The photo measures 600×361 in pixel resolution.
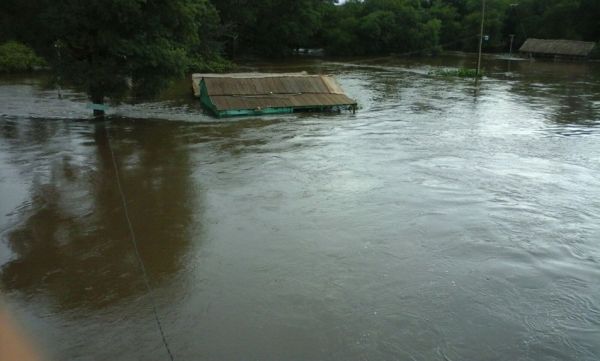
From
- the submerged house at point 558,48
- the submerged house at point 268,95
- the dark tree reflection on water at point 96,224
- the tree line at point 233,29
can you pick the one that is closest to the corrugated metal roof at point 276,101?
the submerged house at point 268,95

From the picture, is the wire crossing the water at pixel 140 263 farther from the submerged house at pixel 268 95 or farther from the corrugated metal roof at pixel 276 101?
the submerged house at pixel 268 95

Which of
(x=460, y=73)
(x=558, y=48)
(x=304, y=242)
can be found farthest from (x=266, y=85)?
(x=558, y=48)

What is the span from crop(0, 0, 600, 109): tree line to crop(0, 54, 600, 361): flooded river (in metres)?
3.04

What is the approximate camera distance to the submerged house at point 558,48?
59.6 meters

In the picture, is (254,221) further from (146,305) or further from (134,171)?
(134,171)

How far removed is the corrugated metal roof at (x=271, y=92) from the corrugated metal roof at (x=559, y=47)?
4468cm

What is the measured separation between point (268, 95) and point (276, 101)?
724 millimetres

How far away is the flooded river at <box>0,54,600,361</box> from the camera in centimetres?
784

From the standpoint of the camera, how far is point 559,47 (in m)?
61.8

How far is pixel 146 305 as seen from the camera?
27.9ft

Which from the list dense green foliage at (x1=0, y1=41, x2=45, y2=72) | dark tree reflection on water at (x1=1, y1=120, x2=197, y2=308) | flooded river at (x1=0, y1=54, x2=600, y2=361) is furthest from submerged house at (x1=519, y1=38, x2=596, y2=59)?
dark tree reflection on water at (x1=1, y1=120, x2=197, y2=308)

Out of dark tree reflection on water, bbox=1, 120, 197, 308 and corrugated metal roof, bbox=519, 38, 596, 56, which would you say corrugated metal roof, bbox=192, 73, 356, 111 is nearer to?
dark tree reflection on water, bbox=1, 120, 197, 308

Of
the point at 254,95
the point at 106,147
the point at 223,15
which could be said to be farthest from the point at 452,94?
the point at 223,15

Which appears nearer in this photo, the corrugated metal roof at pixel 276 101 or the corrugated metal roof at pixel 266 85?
the corrugated metal roof at pixel 276 101
